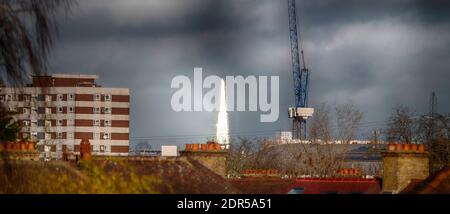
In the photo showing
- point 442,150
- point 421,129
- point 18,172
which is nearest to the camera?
point 18,172

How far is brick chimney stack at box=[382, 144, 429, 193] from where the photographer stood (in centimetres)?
4866

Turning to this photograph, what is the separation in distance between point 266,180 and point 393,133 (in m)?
80.7

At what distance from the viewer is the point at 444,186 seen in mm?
41312

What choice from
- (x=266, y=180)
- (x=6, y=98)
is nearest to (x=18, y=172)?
(x=6, y=98)

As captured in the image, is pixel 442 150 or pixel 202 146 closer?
pixel 202 146

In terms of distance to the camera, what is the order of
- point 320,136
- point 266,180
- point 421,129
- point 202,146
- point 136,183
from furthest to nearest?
point 320,136
point 421,129
point 266,180
point 202,146
point 136,183

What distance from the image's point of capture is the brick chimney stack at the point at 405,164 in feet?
160

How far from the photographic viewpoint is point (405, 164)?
48.7 metres

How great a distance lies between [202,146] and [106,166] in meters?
10.1
